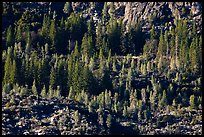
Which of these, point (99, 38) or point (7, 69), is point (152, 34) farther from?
point (7, 69)

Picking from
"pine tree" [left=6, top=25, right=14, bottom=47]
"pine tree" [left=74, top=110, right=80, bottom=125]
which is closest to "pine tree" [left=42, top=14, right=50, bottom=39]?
"pine tree" [left=6, top=25, right=14, bottom=47]

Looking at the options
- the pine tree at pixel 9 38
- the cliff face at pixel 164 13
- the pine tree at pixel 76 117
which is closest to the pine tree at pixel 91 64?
the pine tree at pixel 9 38

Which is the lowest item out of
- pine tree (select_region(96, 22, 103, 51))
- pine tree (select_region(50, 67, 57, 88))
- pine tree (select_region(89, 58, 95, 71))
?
pine tree (select_region(50, 67, 57, 88))

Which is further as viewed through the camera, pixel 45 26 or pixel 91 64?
pixel 45 26

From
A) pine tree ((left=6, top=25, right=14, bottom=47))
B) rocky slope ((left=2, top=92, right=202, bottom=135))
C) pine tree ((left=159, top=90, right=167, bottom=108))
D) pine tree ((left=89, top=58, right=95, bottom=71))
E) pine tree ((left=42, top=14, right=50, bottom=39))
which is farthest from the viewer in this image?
pine tree ((left=42, top=14, right=50, bottom=39))

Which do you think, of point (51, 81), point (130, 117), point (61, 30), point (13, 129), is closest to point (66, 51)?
point (61, 30)

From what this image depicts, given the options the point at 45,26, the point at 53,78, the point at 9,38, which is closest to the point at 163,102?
the point at 53,78

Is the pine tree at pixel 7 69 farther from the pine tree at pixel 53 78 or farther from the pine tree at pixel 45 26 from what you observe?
the pine tree at pixel 45 26

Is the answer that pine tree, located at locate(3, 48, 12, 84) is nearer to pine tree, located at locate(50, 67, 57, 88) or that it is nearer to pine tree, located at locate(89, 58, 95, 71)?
pine tree, located at locate(50, 67, 57, 88)

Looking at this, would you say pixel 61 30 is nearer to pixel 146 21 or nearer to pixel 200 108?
pixel 146 21
